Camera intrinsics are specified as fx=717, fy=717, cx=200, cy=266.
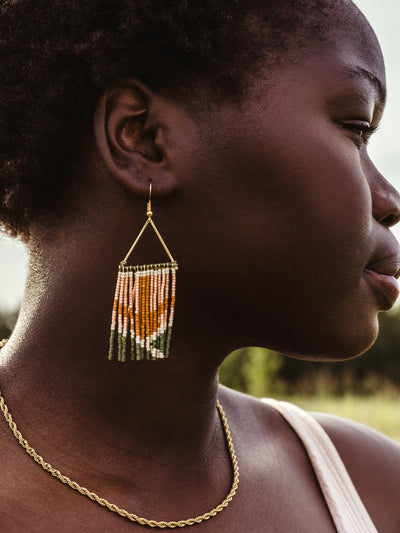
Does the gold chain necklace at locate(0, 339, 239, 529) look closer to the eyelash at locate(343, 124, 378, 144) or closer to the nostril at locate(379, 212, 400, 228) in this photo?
the nostril at locate(379, 212, 400, 228)

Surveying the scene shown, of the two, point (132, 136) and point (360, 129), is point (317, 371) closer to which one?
point (360, 129)

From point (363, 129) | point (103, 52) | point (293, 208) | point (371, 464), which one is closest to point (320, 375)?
point (371, 464)

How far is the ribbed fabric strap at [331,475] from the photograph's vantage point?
2021 millimetres

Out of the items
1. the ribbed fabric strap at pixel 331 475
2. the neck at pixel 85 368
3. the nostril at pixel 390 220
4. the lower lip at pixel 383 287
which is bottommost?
the ribbed fabric strap at pixel 331 475

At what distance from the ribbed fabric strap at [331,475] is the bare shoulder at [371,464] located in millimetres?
62

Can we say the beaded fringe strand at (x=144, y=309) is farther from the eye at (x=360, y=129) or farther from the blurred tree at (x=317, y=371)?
the blurred tree at (x=317, y=371)

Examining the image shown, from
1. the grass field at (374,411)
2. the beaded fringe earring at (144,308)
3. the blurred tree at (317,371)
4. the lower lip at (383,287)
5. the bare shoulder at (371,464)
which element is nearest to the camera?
the beaded fringe earring at (144,308)

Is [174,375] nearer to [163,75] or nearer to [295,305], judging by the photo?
[295,305]

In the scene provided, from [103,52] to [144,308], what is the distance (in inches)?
23.9

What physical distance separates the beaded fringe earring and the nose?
521 millimetres

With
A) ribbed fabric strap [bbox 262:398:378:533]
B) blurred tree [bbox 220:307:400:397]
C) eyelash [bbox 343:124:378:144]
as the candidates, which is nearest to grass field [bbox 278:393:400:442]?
blurred tree [bbox 220:307:400:397]

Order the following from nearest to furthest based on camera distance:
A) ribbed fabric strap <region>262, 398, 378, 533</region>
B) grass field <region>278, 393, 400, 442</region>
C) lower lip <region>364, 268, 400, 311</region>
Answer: lower lip <region>364, 268, 400, 311</region> → ribbed fabric strap <region>262, 398, 378, 533</region> → grass field <region>278, 393, 400, 442</region>

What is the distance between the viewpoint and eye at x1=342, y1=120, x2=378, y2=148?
5.64 feet

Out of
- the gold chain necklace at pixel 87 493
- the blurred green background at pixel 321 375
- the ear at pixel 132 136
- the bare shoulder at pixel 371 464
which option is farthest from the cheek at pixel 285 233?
the blurred green background at pixel 321 375
